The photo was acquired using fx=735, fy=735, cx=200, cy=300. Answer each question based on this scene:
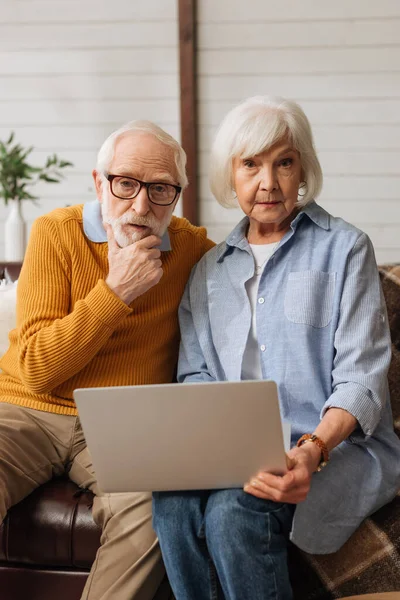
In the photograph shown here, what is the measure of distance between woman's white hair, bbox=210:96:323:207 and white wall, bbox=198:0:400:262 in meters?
2.22

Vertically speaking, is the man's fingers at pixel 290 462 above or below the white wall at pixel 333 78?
below

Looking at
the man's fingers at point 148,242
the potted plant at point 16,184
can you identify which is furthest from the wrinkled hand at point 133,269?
the potted plant at point 16,184

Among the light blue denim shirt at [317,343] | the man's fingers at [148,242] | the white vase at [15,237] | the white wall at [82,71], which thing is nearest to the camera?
the light blue denim shirt at [317,343]

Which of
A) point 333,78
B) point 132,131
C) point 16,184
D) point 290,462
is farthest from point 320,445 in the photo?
point 333,78

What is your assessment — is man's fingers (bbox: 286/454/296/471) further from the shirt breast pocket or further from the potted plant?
the potted plant

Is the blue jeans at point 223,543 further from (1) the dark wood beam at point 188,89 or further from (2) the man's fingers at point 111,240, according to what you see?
(1) the dark wood beam at point 188,89

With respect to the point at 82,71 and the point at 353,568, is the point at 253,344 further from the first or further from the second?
the point at 82,71

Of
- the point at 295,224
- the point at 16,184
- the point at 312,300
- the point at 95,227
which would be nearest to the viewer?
the point at 312,300

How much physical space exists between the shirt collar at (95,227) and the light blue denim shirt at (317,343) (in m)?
0.13

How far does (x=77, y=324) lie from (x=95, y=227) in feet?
1.04

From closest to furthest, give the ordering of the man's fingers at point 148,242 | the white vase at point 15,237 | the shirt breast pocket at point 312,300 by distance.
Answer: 1. the shirt breast pocket at point 312,300
2. the man's fingers at point 148,242
3. the white vase at point 15,237

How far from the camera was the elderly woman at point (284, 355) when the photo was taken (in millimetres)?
1409

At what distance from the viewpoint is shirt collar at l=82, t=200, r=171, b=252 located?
1.87 m

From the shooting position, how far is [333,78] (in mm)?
3873
